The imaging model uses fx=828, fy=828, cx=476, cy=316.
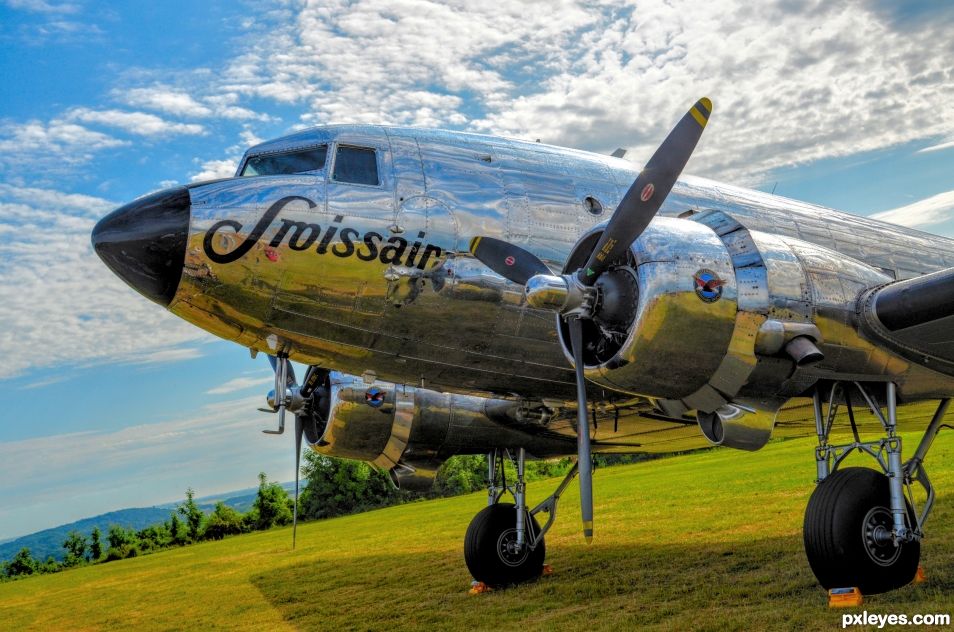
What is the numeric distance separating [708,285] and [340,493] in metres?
33.9

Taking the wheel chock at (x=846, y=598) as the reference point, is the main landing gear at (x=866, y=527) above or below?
above

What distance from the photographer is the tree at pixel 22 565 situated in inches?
1432

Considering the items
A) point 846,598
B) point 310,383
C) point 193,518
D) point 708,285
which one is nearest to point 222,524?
point 193,518

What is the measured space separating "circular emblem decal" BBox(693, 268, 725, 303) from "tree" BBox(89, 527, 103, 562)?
37.1 m

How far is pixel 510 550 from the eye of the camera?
10.9m

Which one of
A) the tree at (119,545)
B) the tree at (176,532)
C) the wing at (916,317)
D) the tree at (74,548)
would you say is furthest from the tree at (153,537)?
the wing at (916,317)

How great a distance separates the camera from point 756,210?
9.18 metres

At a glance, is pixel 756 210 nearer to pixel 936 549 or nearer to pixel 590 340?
pixel 590 340

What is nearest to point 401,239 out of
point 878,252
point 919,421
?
point 878,252

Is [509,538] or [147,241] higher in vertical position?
[147,241]

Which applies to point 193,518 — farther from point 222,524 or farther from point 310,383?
point 310,383

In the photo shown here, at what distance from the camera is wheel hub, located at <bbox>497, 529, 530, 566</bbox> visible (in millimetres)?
10797

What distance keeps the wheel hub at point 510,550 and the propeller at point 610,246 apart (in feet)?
14.5

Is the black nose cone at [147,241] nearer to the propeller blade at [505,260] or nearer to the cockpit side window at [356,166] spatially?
the cockpit side window at [356,166]
